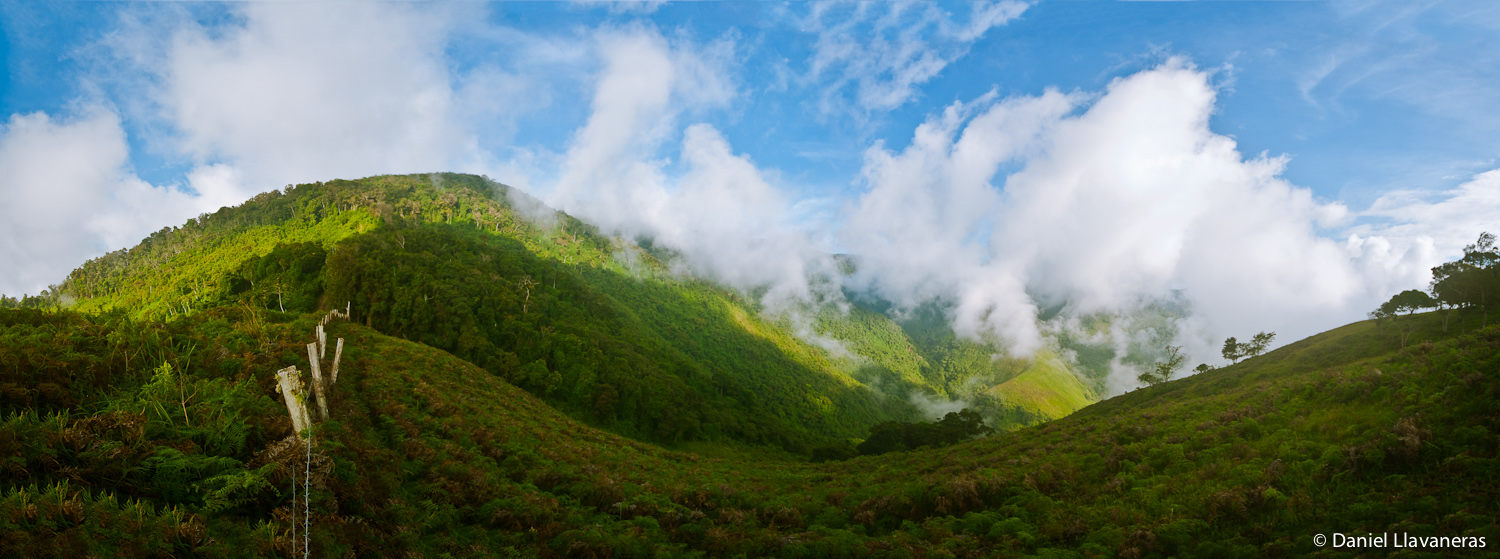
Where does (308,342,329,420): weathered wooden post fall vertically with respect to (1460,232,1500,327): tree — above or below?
below

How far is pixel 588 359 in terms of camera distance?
71750 mm

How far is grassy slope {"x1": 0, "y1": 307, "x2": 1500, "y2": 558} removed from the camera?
37.7 ft

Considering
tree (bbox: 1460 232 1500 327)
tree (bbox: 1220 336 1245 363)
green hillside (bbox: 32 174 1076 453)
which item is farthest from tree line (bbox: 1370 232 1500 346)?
green hillside (bbox: 32 174 1076 453)

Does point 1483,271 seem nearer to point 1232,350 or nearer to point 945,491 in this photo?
point 1232,350

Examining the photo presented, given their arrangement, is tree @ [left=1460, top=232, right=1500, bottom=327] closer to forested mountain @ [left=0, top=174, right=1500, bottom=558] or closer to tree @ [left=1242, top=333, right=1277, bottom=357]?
forested mountain @ [left=0, top=174, right=1500, bottom=558]

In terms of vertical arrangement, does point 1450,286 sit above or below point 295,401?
above

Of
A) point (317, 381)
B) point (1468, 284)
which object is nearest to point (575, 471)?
point (317, 381)

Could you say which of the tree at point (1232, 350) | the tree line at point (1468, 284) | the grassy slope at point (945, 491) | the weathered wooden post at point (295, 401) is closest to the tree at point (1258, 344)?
the tree at point (1232, 350)

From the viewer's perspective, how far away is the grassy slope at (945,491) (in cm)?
1150

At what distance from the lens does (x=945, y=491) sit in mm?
22266

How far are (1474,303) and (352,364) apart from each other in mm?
101525

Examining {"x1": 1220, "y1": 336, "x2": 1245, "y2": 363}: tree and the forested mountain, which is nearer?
the forested mountain

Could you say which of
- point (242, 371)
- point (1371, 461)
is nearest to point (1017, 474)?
point (1371, 461)

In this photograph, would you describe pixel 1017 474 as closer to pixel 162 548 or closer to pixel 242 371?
pixel 162 548
